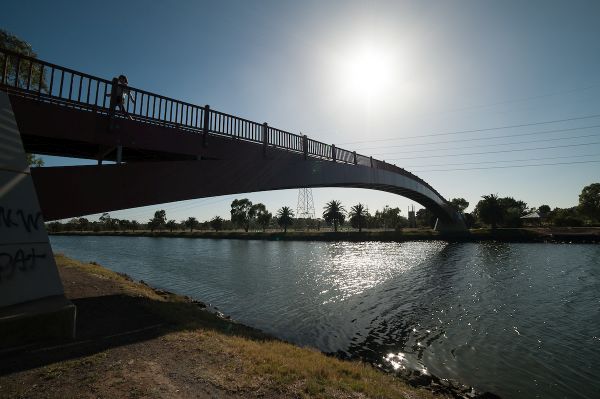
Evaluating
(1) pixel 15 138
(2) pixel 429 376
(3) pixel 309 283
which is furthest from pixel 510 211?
(1) pixel 15 138

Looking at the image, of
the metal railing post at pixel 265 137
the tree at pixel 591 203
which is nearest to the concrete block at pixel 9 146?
the metal railing post at pixel 265 137

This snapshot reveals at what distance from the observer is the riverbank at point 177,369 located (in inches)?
239

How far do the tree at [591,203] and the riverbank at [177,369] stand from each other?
3324 inches

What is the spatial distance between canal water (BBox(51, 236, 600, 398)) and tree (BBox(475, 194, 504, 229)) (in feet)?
120

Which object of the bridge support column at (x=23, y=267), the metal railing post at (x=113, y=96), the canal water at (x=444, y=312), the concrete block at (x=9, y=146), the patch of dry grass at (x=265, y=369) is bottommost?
the canal water at (x=444, y=312)

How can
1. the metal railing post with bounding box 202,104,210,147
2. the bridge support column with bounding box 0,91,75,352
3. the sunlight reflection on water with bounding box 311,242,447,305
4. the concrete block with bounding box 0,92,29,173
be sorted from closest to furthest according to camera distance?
the bridge support column with bounding box 0,91,75,352 → the concrete block with bounding box 0,92,29,173 → the metal railing post with bounding box 202,104,210,147 → the sunlight reflection on water with bounding box 311,242,447,305

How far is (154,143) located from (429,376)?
13528 millimetres

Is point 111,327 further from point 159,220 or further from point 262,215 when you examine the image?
point 159,220

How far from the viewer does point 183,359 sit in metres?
7.77

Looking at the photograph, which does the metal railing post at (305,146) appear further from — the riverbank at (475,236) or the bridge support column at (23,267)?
the riverbank at (475,236)

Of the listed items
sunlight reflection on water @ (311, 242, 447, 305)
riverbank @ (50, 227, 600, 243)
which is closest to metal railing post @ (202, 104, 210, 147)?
sunlight reflection on water @ (311, 242, 447, 305)

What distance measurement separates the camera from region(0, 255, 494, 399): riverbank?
6.07 m

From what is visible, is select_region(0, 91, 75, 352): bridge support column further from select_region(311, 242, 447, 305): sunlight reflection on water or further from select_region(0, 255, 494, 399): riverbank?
select_region(311, 242, 447, 305): sunlight reflection on water

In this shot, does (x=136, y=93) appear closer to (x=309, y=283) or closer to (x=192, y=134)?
(x=192, y=134)
